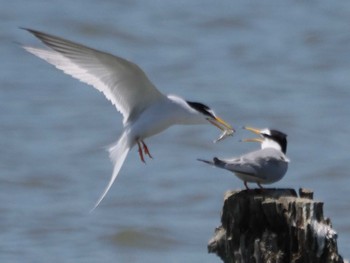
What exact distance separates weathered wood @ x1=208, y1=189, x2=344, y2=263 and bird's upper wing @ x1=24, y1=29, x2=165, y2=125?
1.79 m

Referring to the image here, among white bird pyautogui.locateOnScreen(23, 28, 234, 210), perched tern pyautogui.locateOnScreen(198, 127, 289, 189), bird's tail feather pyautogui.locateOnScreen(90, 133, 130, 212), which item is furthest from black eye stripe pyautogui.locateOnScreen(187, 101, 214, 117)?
perched tern pyautogui.locateOnScreen(198, 127, 289, 189)

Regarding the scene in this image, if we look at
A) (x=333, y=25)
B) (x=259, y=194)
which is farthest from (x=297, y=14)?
(x=259, y=194)

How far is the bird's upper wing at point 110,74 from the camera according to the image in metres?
7.47

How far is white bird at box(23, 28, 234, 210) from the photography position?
7488 mm

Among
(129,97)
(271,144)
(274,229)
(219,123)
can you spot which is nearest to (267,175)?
(274,229)

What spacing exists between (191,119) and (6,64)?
7191 mm

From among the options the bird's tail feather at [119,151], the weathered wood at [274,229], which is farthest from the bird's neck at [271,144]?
the bird's tail feather at [119,151]

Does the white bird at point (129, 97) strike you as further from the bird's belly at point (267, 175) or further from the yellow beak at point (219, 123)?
the bird's belly at point (267, 175)

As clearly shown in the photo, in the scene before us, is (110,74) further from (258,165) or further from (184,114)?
(258,165)

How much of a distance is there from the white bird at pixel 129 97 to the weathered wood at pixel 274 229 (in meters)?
1.44

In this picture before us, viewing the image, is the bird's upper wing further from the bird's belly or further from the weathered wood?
the weathered wood

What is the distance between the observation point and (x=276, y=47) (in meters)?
14.8

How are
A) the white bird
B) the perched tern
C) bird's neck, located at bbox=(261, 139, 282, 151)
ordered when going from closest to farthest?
the perched tern
bird's neck, located at bbox=(261, 139, 282, 151)
the white bird

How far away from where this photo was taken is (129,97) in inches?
311
